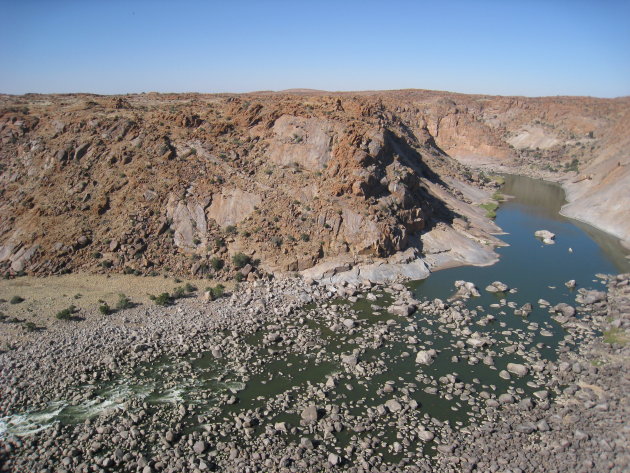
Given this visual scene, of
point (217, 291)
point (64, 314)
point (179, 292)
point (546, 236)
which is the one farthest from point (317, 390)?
point (546, 236)

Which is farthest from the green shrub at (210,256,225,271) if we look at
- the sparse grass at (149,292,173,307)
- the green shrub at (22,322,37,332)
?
the green shrub at (22,322,37,332)

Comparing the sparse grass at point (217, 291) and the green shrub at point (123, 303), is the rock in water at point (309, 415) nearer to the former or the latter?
the sparse grass at point (217, 291)

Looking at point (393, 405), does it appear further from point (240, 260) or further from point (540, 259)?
point (540, 259)

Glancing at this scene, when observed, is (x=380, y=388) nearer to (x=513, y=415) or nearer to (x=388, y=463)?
(x=388, y=463)

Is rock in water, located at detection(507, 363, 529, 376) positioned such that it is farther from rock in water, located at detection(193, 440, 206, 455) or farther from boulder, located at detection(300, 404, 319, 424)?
rock in water, located at detection(193, 440, 206, 455)

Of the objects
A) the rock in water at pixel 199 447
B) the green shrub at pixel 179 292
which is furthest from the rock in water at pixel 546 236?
the rock in water at pixel 199 447

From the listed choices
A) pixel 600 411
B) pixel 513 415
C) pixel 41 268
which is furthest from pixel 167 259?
pixel 600 411
